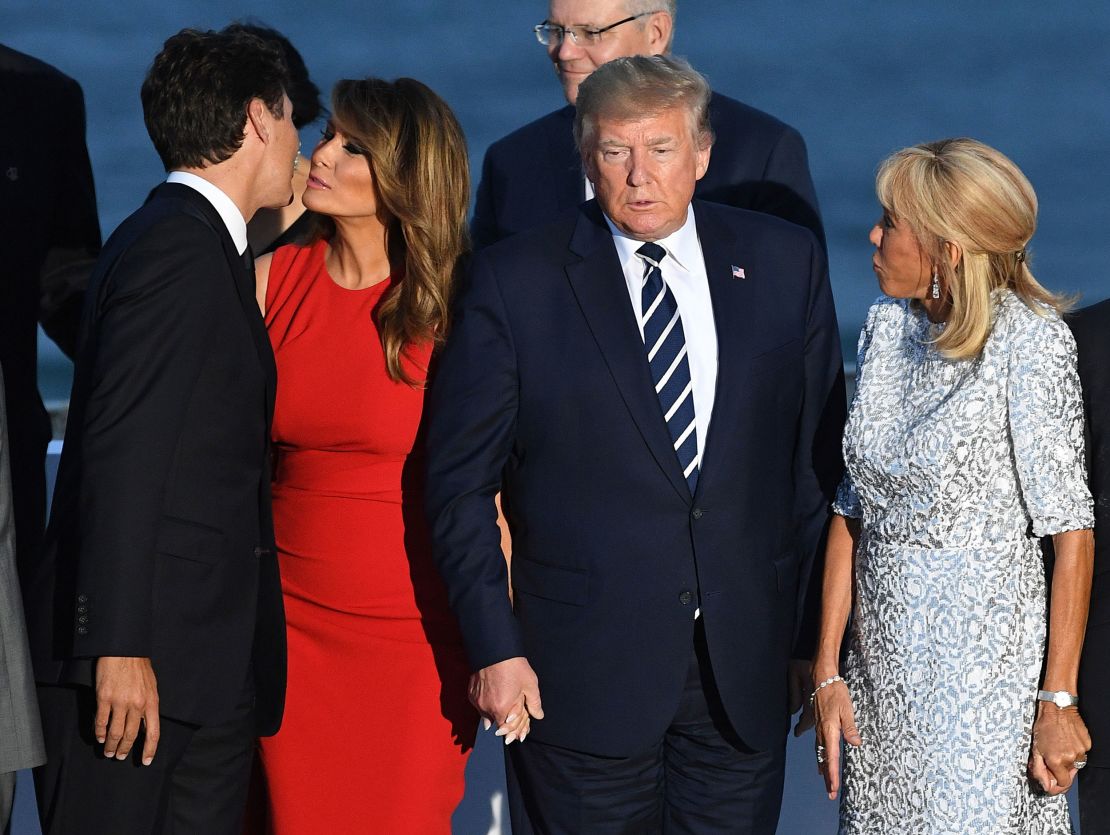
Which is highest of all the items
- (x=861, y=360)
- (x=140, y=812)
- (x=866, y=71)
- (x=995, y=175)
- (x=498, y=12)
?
(x=498, y=12)

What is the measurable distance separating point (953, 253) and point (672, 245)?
0.44 meters

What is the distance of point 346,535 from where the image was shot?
2568 mm

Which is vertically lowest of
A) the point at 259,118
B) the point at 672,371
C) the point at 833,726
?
the point at 833,726

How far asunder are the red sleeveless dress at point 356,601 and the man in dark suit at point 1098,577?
102cm

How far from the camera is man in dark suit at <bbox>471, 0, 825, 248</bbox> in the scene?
311 cm

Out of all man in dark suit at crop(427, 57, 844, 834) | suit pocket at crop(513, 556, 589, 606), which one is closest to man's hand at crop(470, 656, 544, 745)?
man in dark suit at crop(427, 57, 844, 834)

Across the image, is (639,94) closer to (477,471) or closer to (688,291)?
(688,291)

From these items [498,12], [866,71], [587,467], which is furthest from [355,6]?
[587,467]

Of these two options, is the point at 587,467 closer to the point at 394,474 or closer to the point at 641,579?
the point at 641,579

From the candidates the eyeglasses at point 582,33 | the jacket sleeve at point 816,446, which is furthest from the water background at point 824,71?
the jacket sleeve at point 816,446

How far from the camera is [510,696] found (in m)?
2.35

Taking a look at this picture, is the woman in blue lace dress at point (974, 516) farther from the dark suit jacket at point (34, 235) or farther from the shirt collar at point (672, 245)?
the dark suit jacket at point (34, 235)

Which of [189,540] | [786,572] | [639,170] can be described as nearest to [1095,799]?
[786,572]

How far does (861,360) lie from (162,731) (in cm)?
123
